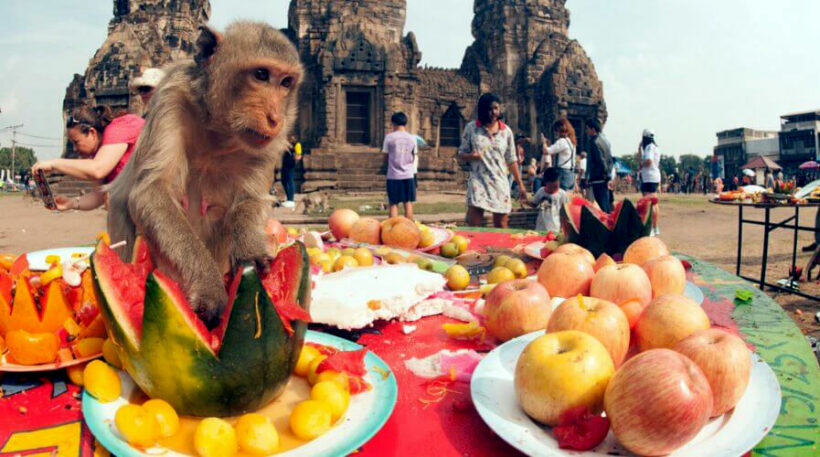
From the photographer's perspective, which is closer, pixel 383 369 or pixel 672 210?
pixel 383 369

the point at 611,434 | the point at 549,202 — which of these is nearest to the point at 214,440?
the point at 611,434

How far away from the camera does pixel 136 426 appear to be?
3.81ft

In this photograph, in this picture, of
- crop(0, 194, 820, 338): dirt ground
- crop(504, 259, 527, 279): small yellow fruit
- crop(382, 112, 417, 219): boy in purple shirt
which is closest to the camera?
crop(504, 259, 527, 279): small yellow fruit

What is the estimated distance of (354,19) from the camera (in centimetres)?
2411

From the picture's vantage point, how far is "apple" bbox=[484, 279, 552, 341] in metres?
1.90

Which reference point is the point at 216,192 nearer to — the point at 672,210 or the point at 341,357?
the point at 341,357

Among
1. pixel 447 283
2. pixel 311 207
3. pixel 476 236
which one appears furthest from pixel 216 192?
pixel 311 207

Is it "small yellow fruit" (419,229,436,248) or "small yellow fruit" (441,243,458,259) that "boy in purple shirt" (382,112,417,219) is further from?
"small yellow fruit" (441,243,458,259)

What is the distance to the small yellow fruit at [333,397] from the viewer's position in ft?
4.20

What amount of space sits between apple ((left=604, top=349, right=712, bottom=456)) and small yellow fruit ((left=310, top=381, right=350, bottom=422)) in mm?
612

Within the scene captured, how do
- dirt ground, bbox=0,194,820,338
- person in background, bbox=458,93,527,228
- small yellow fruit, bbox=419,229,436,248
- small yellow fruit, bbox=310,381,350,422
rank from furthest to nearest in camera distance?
1. dirt ground, bbox=0,194,820,338
2. person in background, bbox=458,93,527,228
3. small yellow fruit, bbox=419,229,436,248
4. small yellow fruit, bbox=310,381,350,422

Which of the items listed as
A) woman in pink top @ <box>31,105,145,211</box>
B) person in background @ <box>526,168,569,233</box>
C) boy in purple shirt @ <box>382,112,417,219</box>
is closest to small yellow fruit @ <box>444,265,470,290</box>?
woman in pink top @ <box>31,105,145,211</box>

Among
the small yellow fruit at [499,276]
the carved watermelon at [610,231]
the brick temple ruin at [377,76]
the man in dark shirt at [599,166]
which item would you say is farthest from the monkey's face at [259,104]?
the brick temple ruin at [377,76]

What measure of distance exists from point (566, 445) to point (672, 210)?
61.6ft
